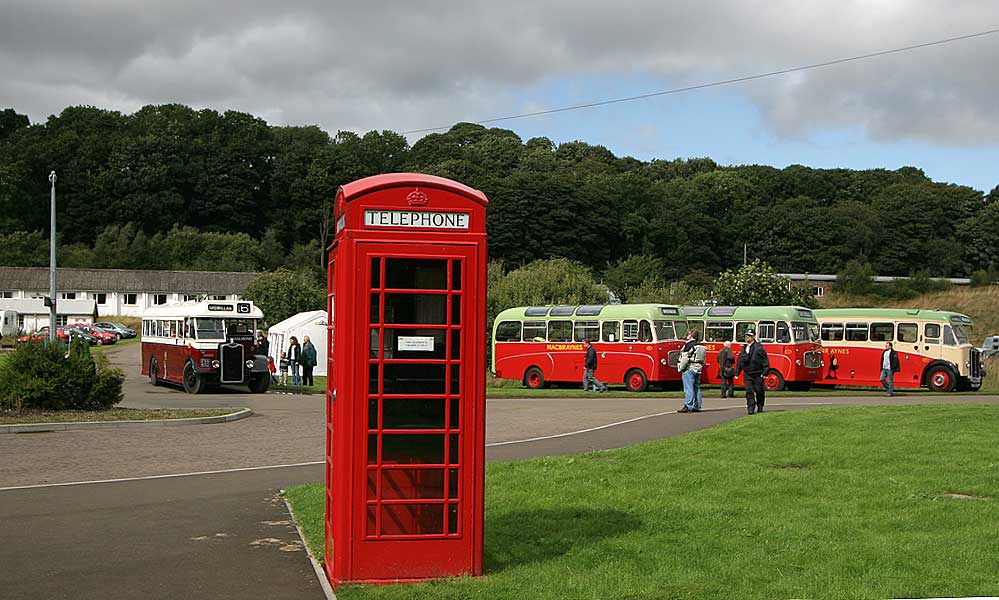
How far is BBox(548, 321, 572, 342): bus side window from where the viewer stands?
133 ft

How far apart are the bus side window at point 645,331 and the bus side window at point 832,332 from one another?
21.7 feet

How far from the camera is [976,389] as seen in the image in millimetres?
38562

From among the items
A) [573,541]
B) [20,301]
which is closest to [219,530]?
[573,541]

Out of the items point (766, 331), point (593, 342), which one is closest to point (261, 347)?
point (593, 342)

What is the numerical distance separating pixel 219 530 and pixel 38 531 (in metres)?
1.71

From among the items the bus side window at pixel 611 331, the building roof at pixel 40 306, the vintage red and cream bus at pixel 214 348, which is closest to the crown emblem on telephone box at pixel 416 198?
the vintage red and cream bus at pixel 214 348

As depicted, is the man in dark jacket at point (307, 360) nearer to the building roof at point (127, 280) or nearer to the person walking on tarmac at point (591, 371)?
the person walking on tarmac at point (591, 371)

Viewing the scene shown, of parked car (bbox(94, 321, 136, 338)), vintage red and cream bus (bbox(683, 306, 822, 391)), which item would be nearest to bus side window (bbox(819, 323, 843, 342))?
vintage red and cream bus (bbox(683, 306, 822, 391))

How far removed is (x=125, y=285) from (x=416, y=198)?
106739 mm

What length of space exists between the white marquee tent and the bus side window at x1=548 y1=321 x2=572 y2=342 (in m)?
9.01

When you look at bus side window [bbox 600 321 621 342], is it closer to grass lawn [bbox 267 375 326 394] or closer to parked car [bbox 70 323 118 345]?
grass lawn [bbox 267 375 326 394]

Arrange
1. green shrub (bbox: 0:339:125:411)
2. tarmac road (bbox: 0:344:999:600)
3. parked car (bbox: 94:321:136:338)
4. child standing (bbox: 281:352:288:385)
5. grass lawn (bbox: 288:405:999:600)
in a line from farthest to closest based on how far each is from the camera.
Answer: parked car (bbox: 94:321:136:338) < child standing (bbox: 281:352:288:385) < green shrub (bbox: 0:339:125:411) < tarmac road (bbox: 0:344:999:600) < grass lawn (bbox: 288:405:999:600)

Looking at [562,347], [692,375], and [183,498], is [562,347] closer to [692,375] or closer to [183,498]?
[692,375]

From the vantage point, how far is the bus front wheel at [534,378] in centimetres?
4141
